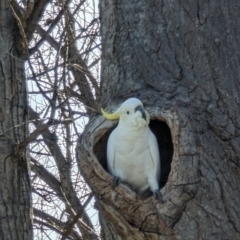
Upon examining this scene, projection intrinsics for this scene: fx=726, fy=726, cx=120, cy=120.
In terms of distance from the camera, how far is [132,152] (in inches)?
125

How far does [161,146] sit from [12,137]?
1.17m

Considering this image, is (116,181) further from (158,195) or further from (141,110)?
(141,110)

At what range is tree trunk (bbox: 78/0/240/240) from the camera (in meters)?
→ 2.92

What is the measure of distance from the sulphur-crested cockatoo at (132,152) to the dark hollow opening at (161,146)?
9cm

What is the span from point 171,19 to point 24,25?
4.57 feet

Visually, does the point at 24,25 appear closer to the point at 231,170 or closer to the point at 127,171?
the point at 127,171

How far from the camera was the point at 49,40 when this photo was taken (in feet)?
18.1

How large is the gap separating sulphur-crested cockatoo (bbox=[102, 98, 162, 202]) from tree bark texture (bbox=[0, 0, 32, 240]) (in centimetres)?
111

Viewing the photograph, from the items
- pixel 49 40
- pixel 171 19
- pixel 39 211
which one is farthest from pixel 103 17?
pixel 39 211

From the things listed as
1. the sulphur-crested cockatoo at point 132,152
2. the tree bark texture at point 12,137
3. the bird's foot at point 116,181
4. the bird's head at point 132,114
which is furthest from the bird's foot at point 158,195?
the tree bark texture at point 12,137

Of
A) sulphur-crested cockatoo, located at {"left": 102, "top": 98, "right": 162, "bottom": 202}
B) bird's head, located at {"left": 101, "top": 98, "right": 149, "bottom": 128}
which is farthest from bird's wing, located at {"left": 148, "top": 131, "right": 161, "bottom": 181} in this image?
bird's head, located at {"left": 101, "top": 98, "right": 149, "bottom": 128}

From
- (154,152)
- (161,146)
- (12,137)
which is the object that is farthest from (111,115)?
(12,137)

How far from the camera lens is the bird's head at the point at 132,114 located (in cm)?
296

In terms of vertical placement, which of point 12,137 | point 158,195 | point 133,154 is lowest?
point 158,195
